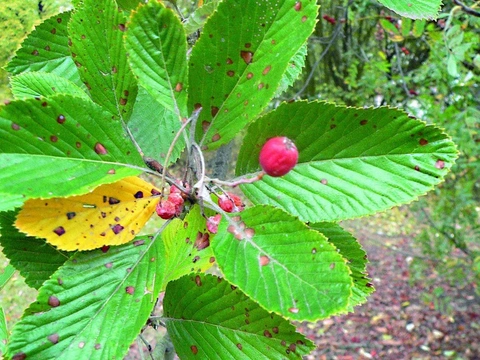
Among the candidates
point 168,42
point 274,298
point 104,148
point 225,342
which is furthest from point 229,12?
point 225,342

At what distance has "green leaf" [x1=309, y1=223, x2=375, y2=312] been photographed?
2.01 feet

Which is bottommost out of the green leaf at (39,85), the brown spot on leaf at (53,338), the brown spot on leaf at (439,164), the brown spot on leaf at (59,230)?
the brown spot on leaf at (53,338)

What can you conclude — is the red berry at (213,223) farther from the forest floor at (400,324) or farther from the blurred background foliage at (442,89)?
the forest floor at (400,324)

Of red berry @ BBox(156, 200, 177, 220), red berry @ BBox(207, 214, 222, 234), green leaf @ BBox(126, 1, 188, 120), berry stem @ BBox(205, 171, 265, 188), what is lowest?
red berry @ BBox(156, 200, 177, 220)

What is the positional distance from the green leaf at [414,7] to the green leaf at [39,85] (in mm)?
473

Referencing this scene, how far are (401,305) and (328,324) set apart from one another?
0.68 meters

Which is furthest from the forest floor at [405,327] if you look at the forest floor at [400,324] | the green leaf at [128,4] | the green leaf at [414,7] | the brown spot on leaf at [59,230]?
the brown spot on leaf at [59,230]

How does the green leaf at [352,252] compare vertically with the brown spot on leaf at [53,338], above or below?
above

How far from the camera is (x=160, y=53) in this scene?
1.59 feet

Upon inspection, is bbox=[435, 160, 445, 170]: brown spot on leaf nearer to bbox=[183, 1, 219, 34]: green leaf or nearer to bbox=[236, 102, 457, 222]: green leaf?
bbox=[236, 102, 457, 222]: green leaf

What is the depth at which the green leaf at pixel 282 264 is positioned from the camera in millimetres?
396

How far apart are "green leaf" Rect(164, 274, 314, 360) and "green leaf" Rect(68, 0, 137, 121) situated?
247 millimetres

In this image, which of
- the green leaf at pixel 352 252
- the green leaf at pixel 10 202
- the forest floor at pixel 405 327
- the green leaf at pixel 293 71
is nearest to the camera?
the green leaf at pixel 10 202

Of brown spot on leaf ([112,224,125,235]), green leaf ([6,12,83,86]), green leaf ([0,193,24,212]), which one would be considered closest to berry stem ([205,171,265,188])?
brown spot on leaf ([112,224,125,235])
